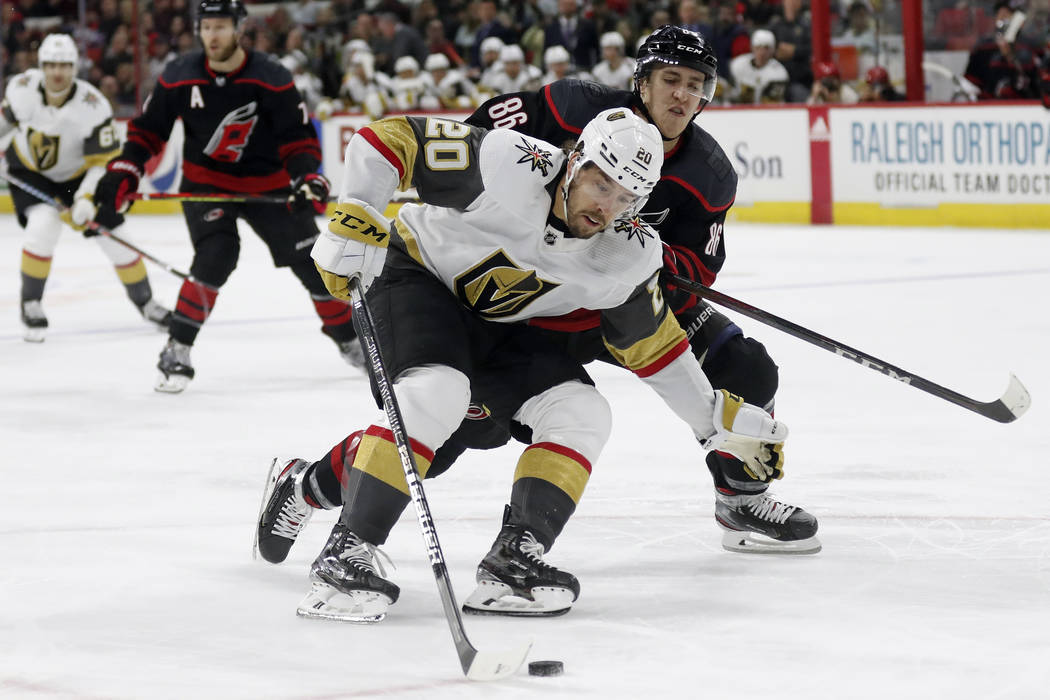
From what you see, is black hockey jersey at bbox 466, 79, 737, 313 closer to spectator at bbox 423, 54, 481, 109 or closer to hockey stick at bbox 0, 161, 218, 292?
hockey stick at bbox 0, 161, 218, 292

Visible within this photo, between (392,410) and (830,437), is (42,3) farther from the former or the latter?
(392,410)

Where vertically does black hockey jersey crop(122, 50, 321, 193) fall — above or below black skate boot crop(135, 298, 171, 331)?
above

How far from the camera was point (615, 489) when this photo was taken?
12.9 ft

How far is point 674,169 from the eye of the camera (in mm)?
3369

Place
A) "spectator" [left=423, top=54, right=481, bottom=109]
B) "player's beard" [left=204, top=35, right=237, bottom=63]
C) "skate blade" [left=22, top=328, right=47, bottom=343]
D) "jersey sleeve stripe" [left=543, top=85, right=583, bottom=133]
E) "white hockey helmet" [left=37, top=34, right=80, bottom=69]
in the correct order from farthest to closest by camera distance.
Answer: "spectator" [left=423, top=54, right=481, bottom=109], "white hockey helmet" [left=37, top=34, right=80, bottom=69], "skate blade" [left=22, top=328, right=47, bottom=343], "player's beard" [left=204, top=35, right=237, bottom=63], "jersey sleeve stripe" [left=543, top=85, right=583, bottom=133]

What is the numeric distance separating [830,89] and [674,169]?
25.3 ft

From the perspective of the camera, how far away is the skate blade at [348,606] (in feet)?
9.19

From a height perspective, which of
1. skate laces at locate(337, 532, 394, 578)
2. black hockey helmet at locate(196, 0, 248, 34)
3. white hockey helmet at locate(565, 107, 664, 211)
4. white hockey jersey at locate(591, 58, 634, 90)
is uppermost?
white hockey helmet at locate(565, 107, 664, 211)

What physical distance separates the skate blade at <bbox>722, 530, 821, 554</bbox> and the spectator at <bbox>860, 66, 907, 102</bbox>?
7.72 metres

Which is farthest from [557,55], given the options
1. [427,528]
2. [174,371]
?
[427,528]

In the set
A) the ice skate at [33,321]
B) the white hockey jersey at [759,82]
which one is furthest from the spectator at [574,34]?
the ice skate at [33,321]

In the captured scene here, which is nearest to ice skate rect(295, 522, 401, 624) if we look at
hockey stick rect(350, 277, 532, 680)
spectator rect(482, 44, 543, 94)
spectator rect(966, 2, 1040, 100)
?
hockey stick rect(350, 277, 532, 680)

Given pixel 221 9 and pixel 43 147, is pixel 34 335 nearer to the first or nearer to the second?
pixel 43 147

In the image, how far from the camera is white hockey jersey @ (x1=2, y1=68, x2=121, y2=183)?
23.5 feet
